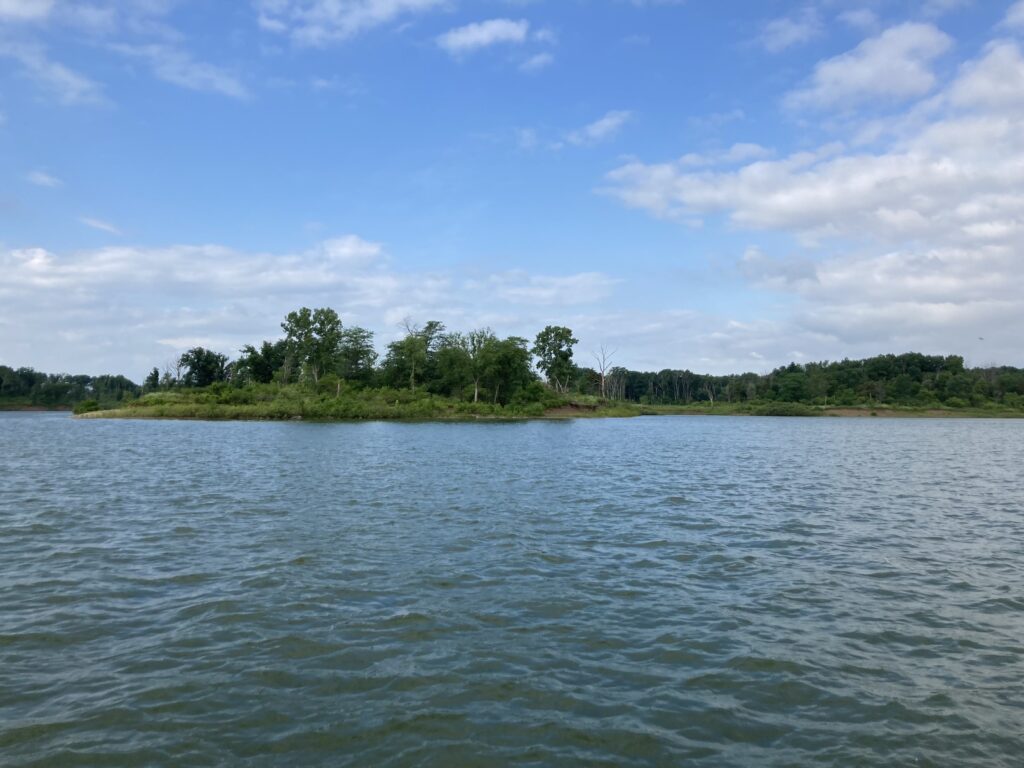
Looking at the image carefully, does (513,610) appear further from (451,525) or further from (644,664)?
(451,525)

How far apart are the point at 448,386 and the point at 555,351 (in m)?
32.1

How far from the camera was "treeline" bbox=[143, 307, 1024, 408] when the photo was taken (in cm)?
10975

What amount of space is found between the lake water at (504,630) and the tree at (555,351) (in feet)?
376

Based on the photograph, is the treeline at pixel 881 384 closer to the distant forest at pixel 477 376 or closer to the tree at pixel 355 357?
the distant forest at pixel 477 376

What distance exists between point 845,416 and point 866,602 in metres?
144

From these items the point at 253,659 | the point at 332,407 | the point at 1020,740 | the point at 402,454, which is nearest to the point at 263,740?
the point at 253,659

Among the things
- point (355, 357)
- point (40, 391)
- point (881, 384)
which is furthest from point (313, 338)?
point (881, 384)

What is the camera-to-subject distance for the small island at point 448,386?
91644mm

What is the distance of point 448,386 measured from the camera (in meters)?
115

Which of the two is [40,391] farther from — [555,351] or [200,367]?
[555,351]

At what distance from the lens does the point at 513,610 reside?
10523 millimetres

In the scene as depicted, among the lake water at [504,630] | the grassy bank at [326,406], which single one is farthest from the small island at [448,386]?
the lake water at [504,630]

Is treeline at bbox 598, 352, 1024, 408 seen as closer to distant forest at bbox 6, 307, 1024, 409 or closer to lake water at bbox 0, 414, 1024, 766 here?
distant forest at bbox 6, 307, 1024, 409

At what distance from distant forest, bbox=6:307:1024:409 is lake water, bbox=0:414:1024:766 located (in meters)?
87.7
